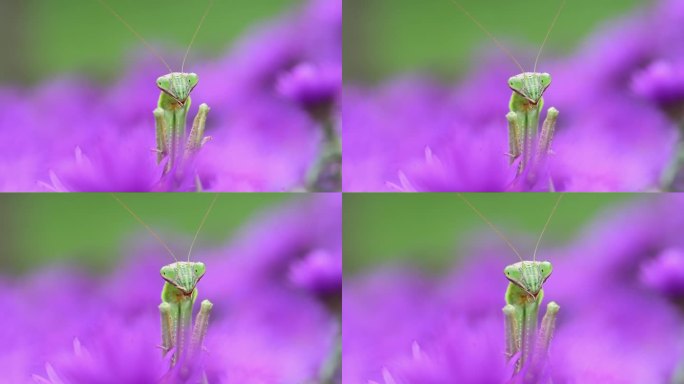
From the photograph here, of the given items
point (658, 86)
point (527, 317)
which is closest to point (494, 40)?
point (658, 86)

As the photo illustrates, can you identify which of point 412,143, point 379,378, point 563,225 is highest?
point 412,143

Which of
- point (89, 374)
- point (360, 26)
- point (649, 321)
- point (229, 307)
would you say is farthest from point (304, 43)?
point (649, 321)

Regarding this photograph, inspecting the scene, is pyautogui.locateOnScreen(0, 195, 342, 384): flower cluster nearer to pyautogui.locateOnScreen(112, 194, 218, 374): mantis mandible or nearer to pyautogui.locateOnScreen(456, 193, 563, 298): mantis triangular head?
pyautogui.locateOnScreen(112, 194, 218, 374): mantis mandible

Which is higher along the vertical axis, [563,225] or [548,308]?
[563,225]

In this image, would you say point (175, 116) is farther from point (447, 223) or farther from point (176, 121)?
point (447, 223)

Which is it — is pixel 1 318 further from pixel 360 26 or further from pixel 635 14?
pixel 635 14

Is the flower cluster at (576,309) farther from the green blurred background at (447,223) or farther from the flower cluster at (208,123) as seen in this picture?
the flower cluster at (208,123)

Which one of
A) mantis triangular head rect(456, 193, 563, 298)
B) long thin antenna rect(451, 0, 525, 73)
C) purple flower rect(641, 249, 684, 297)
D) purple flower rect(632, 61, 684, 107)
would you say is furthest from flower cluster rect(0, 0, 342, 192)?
purple flower rect(641, 249, 684, 297)
